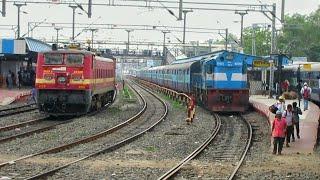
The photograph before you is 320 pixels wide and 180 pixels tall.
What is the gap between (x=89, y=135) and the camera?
21.0 metres

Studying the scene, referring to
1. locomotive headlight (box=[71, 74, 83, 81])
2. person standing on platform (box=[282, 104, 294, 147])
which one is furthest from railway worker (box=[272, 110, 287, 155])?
locomotive headlight (box=[71, 74, 83, 81])

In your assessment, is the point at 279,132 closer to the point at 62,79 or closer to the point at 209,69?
the point at 62,79

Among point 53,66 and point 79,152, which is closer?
point 79,152

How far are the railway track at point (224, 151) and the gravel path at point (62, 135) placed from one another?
4.20 metres

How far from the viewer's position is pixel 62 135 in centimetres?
2089

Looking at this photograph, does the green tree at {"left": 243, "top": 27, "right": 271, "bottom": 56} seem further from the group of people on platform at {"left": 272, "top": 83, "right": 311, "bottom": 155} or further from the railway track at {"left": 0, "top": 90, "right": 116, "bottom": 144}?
the group of people on platform at {"left": 272, "top": 83, "right": 311, "bottom": 155}

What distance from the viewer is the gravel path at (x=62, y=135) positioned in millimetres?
16953

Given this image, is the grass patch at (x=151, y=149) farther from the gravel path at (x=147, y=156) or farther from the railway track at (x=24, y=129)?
the railway track at (x=24, y=129)

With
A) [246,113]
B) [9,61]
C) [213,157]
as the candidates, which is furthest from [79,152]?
[9,61]

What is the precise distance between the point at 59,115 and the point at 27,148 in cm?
1210

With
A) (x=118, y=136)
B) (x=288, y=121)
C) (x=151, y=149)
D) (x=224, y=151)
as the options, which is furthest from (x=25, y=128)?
(x=288, y=121)

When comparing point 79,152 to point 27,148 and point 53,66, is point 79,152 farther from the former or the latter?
point 53,66

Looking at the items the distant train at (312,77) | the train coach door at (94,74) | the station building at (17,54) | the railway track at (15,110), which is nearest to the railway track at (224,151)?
the train coach door at (94,74)

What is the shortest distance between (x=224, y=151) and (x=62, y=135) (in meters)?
5.89
